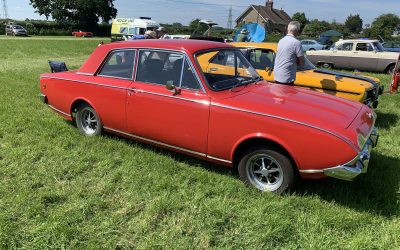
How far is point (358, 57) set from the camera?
15539mm

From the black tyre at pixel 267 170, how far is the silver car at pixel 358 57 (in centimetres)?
1298

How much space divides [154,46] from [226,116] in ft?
4.97

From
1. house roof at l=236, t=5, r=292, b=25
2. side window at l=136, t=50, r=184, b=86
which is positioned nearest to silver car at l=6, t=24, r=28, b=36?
house roof at l=236, t=5, r=292, b=25

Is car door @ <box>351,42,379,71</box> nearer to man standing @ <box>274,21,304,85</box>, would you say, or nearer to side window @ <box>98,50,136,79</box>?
man standing @ <box>274,21,304,85</box>

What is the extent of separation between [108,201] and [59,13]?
2877 inches

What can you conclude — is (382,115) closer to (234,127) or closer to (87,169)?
(234,127)

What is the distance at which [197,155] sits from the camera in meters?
4.36

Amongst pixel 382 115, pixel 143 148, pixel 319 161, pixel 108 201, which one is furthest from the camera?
pixel 382 115

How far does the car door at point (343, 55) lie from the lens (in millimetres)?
15875

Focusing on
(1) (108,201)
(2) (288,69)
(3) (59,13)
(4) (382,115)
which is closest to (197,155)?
(1) (108,201)

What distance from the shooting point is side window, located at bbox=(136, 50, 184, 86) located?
Result: 4.52 metres

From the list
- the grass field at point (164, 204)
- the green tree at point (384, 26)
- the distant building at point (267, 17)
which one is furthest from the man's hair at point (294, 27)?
the distant building at point (267, 17)

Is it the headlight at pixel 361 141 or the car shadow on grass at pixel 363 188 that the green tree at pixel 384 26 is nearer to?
the car shadow on grass at pixel 363 188

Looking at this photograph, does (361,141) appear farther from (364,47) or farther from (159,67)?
(364,47)
